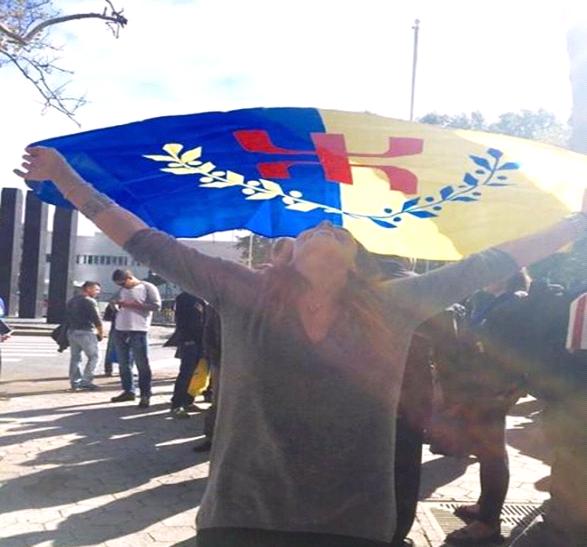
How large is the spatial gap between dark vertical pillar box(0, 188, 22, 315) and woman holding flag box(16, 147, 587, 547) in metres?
27.3

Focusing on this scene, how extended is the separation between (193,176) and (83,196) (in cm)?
104

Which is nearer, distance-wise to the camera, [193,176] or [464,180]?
[464,180]

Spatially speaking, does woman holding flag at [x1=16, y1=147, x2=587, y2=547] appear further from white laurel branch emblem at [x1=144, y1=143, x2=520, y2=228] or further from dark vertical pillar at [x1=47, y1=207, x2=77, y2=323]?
dark vertical pillar at [x1=47, y1=207, x2=77, y2=323]

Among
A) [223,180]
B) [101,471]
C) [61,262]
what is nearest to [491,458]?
[223,180]

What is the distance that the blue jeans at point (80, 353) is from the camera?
10570mm

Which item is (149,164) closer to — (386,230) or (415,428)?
(386,230)

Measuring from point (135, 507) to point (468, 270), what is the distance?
3853 mm

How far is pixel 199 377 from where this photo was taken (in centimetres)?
875

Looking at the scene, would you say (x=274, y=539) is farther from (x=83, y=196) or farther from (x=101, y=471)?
(x=101, y=471)

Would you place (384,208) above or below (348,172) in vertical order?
below

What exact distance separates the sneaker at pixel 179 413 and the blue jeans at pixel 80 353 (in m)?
2.53

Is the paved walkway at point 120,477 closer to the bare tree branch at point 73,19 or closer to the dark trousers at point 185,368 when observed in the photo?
the dark trousers at point 185,368

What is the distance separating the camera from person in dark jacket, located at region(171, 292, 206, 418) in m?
8.50

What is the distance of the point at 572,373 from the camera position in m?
2.82
